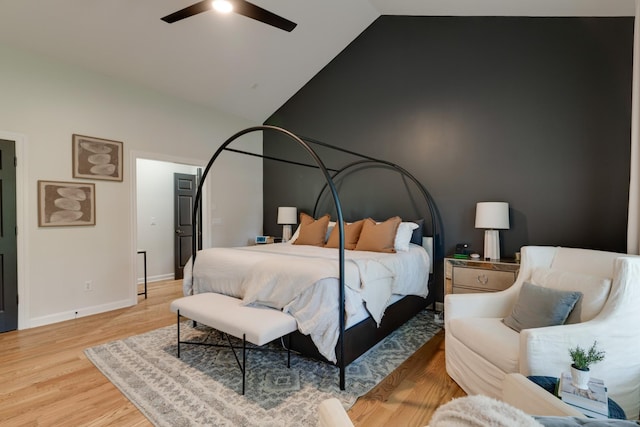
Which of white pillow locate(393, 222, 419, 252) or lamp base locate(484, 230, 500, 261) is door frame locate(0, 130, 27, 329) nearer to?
white pillow locate(393, 222, 419, 252)

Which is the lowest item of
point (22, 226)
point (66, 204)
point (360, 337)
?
point (360, 337)

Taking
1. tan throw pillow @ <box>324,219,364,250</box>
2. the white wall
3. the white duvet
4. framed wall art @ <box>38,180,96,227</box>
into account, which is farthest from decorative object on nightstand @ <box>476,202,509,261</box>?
framed wall art @ <box>38,180,96,227</box>

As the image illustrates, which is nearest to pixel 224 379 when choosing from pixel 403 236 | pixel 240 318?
pixel 240 318

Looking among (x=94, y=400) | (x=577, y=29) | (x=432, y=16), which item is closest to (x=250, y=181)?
(x=432, y=16)

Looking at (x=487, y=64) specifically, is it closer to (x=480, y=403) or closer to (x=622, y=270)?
(x=622, y=270)

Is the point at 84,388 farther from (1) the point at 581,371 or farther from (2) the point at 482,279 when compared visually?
(2) the point at 482,279

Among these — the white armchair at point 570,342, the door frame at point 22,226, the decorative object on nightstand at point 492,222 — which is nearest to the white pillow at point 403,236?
the decorative object on nightstand at point 492,222

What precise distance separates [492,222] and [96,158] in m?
4.57

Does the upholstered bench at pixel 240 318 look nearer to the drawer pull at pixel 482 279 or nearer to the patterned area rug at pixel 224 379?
the patterned area rug at pixel 224 379

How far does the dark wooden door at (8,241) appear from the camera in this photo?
10.6 feet

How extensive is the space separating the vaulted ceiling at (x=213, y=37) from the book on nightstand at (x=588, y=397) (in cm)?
332

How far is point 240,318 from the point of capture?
2279 mm

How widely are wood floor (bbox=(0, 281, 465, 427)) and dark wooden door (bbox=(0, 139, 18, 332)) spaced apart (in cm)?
21

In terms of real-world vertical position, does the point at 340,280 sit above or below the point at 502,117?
below
